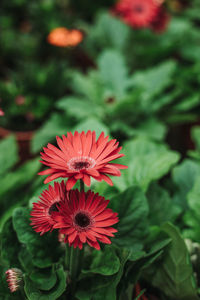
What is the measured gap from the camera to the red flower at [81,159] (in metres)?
0.48

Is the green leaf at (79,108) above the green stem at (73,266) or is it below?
above

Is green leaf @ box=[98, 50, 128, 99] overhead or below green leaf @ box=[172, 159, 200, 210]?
overhead

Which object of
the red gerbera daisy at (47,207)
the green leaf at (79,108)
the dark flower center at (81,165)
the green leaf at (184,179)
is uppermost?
the green leaf at (79,108)

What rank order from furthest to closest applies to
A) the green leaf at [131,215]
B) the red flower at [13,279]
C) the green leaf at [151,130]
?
the green leaf at [151,130], the green leaf at [131,215], the red flower at [13,279]

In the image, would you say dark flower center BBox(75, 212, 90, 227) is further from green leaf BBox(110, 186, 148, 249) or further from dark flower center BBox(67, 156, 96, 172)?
green leaf BBox(110, 186, 148, 249)

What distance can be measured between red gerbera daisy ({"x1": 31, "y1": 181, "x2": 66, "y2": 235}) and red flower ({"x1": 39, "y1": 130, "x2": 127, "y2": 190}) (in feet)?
0.14

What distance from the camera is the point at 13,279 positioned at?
616 mm

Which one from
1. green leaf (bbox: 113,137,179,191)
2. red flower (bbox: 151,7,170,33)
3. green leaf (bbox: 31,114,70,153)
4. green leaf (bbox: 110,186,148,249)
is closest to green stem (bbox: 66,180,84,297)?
green leaf (bbox: 110,186,148,249)

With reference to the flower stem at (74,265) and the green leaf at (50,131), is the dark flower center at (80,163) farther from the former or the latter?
the green leaf at (50,131)

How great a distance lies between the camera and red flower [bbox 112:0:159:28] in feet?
5.13

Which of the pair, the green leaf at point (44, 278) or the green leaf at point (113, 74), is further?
the green leaf at point (113, 74)

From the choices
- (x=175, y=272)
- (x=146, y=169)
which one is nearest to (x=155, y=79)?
(x=146, y=169)

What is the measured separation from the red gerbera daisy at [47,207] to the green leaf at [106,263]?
0.55ft

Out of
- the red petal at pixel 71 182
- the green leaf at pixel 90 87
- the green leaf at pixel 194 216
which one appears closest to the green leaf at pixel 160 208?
the green leaf at pixel 194 216
